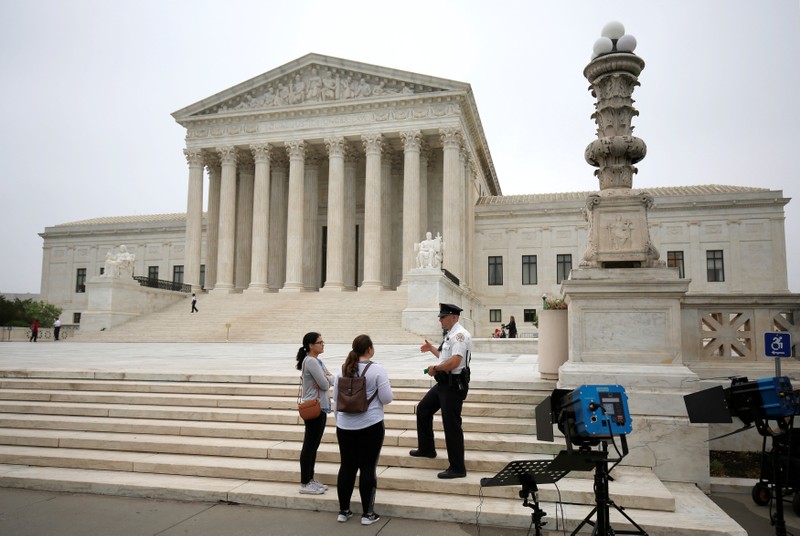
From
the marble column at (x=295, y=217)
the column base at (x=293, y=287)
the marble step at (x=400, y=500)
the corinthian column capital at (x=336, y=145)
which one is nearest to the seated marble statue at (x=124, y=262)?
the column base at (x=293, y=287)

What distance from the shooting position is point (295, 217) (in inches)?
1686

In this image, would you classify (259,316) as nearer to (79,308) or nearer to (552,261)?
(552,261)

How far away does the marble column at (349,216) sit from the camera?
44.5 metres

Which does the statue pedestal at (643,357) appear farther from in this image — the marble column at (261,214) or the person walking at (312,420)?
the marble column at (261,214)

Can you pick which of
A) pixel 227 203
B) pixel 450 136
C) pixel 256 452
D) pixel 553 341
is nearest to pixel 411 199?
pixel 450 136

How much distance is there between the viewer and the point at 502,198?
5384 centimetres

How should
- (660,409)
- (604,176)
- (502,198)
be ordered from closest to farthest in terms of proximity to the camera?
(660,409)
(604,176)
(502,198)

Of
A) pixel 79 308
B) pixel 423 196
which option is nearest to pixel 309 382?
pixel 423 196

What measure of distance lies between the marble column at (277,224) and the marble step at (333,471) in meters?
38.8

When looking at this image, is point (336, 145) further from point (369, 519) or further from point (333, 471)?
point (369, 519)

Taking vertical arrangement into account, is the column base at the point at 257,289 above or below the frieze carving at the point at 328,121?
below

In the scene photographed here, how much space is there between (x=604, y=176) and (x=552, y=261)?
40466mm

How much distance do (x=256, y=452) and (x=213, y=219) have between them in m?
42.1

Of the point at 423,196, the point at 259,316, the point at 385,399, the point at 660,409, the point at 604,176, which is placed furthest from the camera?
the point at 423,196
